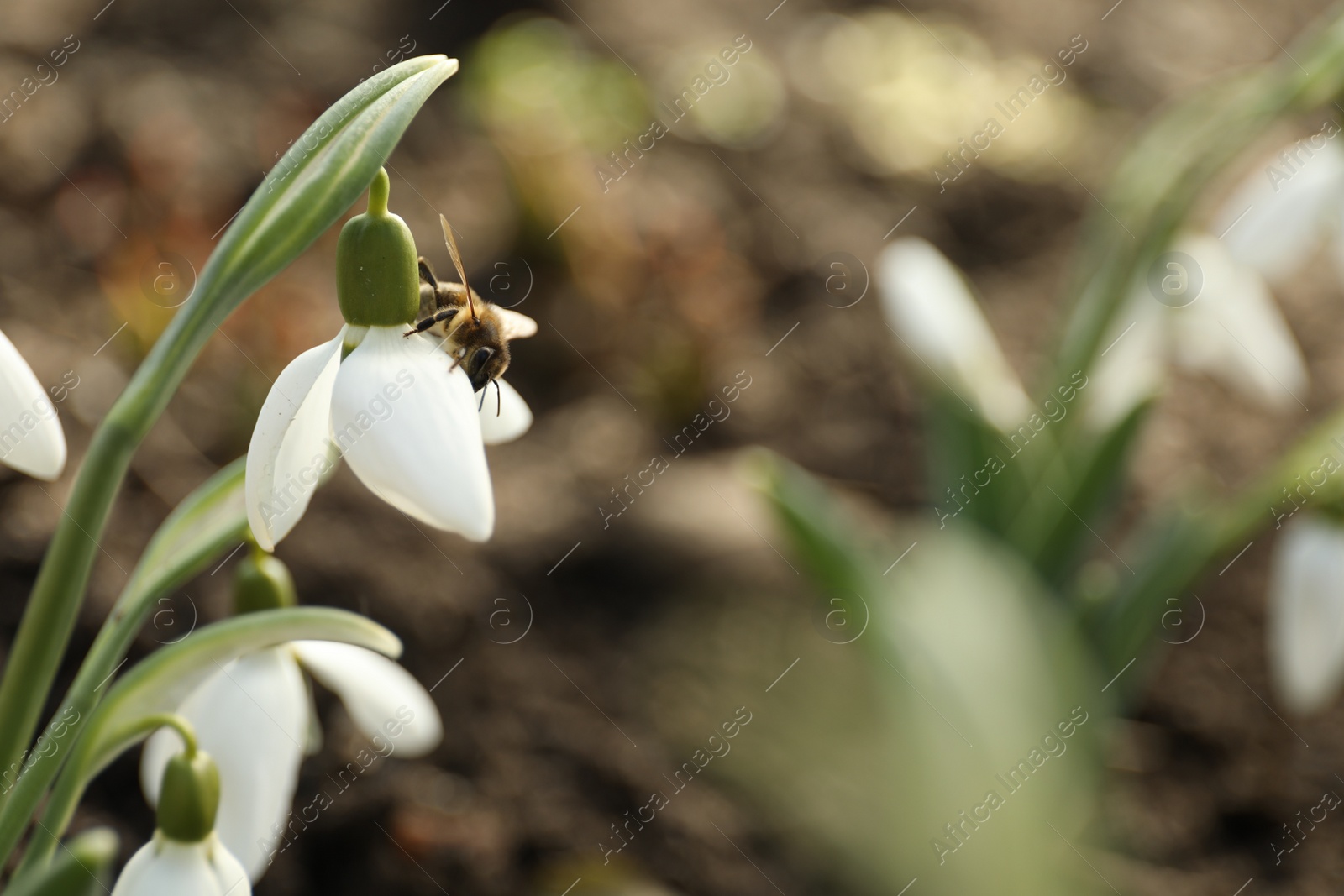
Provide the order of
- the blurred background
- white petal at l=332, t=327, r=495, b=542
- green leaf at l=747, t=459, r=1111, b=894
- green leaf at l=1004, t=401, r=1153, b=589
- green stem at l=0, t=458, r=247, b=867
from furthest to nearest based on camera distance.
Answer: the blurred background < green leaf at l=1004, t=401, r=1153, b=589 < green leaf at l=747, t=459, r=1111, b=894 < green stem at l=0, t=458, r=247, b=867 < white petal at l=332, t=327, r=495, b=542

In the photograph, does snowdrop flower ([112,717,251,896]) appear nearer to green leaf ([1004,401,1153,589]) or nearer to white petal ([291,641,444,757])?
white petal ([291,641,444,757])

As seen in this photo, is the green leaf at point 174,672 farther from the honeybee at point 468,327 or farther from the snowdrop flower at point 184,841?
the honeybee at point 468,327

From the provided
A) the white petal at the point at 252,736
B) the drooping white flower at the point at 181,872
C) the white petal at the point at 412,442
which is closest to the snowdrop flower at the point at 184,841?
the drooping white flower at the point at 181,872

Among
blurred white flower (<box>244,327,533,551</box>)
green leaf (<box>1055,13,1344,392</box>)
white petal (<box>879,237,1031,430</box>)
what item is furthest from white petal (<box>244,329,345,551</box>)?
green leaf (<box>1055,13,1344,392</box>)

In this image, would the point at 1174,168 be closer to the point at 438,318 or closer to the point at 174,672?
the point at 438,318

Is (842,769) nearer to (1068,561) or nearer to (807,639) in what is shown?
(807,639)

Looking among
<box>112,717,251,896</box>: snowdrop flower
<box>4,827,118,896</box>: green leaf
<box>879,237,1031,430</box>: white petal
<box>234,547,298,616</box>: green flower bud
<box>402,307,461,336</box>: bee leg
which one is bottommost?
<box>879,237,1031,430</box>: white petal
